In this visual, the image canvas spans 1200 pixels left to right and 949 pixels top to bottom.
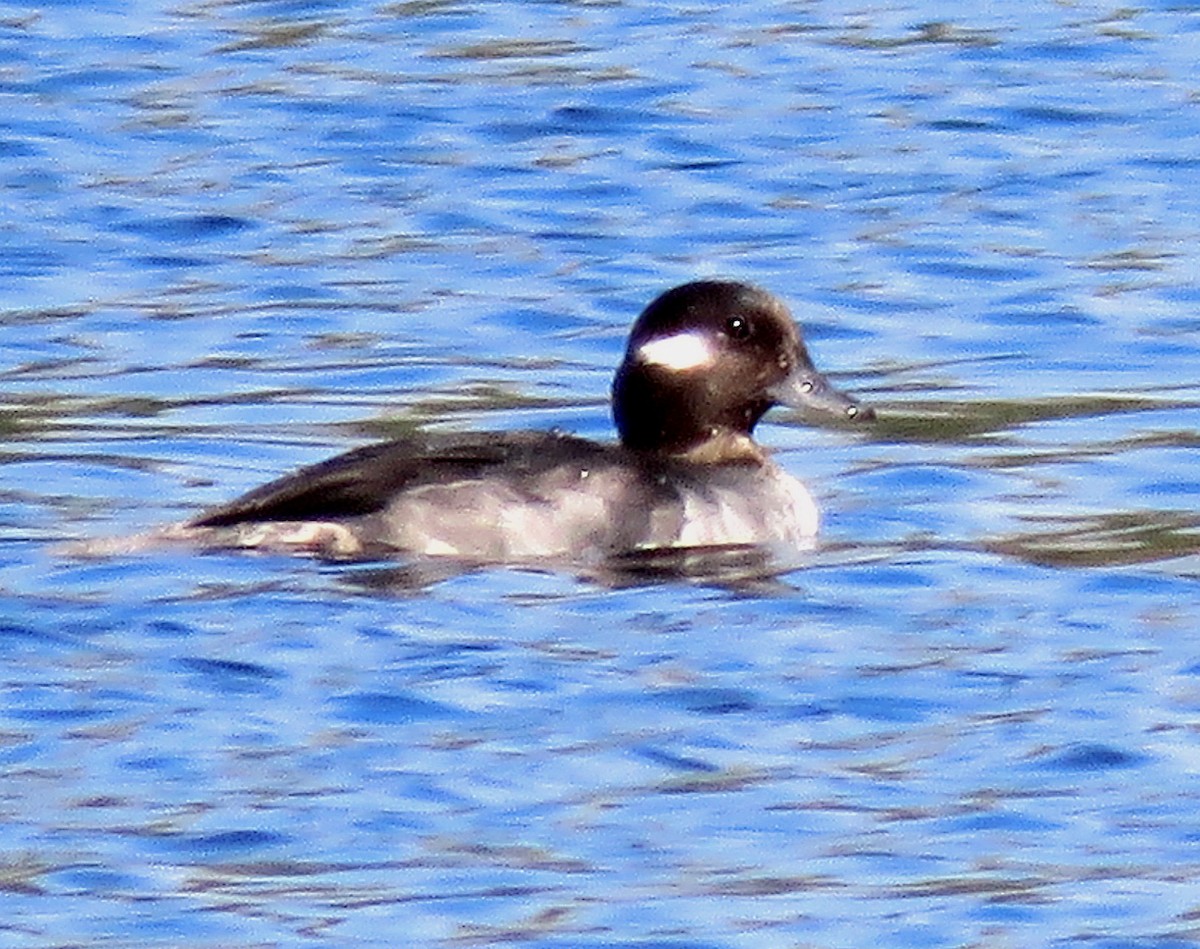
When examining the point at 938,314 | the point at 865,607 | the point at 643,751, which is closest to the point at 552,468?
the point at 865,607

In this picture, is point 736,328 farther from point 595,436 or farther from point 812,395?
point 595,436

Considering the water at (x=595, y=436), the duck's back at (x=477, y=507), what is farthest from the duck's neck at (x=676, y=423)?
the duck's back at (x=477, y=507)

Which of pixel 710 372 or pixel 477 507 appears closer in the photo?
pixel 477 507

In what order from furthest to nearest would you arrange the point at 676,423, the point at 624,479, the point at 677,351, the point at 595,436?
the point at 595,436 < the point at 676,423 < the point at 677,351 < the point at 624,479

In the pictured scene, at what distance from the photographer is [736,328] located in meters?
12.3

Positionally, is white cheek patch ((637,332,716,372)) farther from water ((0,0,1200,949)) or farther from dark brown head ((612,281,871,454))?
water ((0,0,1200,949))

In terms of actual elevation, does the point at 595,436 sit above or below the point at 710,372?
below

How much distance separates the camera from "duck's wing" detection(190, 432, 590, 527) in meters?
11.2

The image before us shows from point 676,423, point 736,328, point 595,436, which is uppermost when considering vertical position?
point 736,328

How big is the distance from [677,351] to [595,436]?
1.27 meters

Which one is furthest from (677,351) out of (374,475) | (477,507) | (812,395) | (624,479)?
(374,475)

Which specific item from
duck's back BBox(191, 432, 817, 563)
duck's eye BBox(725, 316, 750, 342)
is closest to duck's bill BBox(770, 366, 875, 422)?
duck's eye BBox(725, 316, 750, 342)

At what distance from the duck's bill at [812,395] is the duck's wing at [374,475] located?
104 cm

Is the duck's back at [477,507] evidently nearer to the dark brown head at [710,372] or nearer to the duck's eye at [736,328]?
the dark brown head at [710,372]
